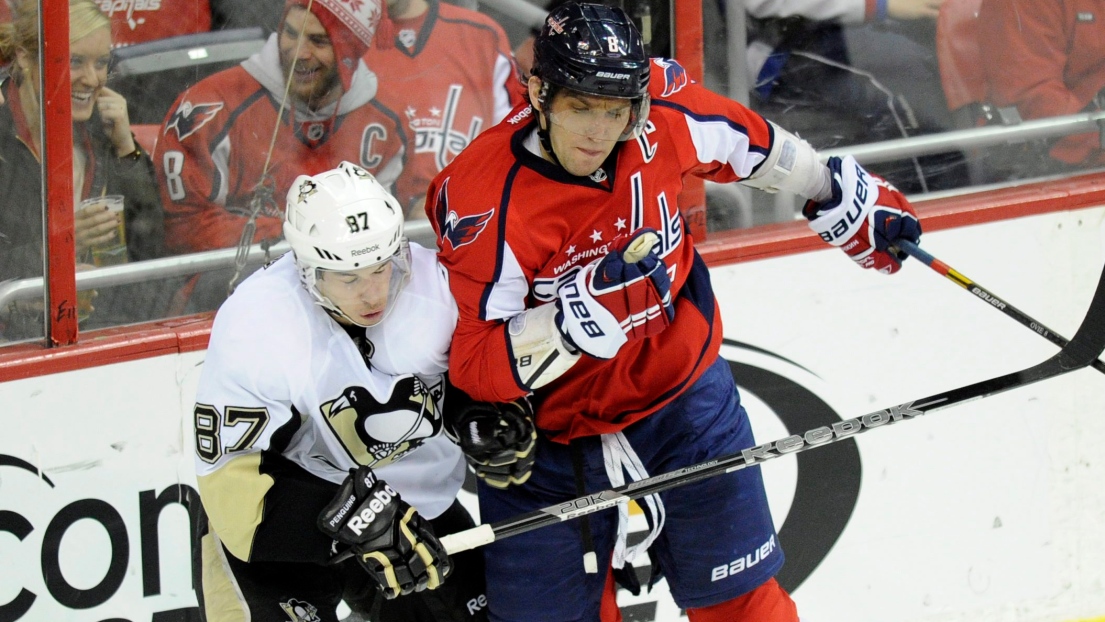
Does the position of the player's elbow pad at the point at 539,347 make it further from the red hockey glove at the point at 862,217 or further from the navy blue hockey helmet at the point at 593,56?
the red hockey glove at the point at 862,217

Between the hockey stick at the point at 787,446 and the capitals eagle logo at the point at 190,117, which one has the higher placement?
the capitals eagle logo at the point at 190,117

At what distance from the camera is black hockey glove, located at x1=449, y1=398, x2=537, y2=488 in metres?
2.14

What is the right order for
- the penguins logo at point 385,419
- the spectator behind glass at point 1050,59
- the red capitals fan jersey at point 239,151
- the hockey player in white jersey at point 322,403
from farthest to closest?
the spectator behind glass at point 1050,59
the red capitals fan jersey at point 239,151
the penguins logo at point 385,419
the hockey player in white jersey at point 322,403

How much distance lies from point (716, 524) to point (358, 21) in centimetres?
128

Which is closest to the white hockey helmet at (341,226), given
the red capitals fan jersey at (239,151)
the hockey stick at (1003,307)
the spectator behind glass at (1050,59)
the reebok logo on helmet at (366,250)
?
the reebok logo on helmet at (366,250)

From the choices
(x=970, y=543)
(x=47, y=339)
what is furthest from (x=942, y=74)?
(x=47, y=339)

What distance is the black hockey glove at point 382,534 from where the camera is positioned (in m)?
2.02

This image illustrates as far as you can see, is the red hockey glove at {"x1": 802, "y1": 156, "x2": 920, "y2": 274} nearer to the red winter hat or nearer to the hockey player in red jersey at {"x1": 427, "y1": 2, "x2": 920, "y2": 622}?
the hockey player in red jersey at {"x1": 427, "y1": 2, "x2": 920, "y2": 622}

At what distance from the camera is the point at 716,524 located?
2244 millimetres

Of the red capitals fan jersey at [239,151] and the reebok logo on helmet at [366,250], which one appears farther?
the red capitals fan jersey at [239,151]

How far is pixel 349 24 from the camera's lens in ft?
8.61

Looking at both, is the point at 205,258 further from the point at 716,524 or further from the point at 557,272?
the point at 716,524

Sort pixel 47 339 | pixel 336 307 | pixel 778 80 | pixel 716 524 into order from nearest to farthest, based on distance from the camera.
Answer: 1. pixel 336 307
2. pixel 716 524
3. pixel 47 339
4. pixel 778 80

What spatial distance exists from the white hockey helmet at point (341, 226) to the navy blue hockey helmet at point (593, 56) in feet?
1.12
